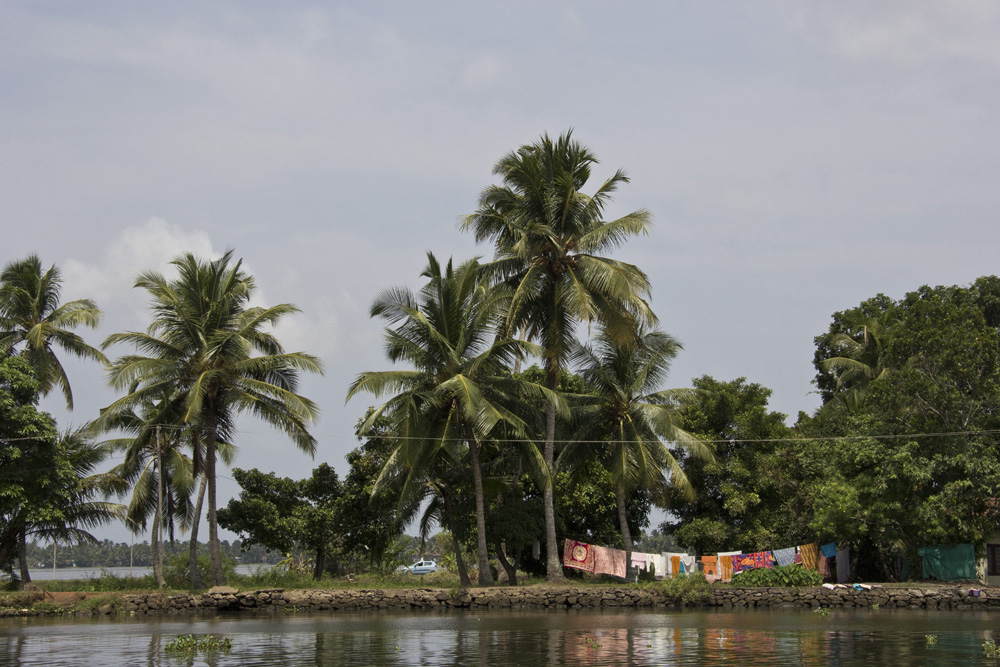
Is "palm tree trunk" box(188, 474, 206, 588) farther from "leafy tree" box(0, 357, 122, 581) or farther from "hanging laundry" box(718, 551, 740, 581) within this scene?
Result: "hanging laundry" box(718, 551, 740, 581)

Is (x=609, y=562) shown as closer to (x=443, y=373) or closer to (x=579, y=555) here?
(x=579, y=555)

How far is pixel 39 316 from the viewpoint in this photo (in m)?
33.9

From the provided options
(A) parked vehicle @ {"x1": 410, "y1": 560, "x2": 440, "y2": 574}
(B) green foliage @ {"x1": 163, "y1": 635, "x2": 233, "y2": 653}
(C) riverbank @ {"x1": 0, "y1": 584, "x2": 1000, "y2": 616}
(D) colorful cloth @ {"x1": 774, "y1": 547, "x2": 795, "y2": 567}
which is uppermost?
(D) colorful cloth @ {"x1": 774, "y1": 547, "x2": 795, "y2": 567}

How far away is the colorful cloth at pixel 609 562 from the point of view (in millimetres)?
31688

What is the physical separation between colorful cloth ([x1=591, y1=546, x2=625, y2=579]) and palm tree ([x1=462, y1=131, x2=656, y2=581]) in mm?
2132

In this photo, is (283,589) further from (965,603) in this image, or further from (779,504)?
(965,603)

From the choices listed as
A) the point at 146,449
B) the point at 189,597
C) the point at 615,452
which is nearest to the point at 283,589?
the point at 189,597

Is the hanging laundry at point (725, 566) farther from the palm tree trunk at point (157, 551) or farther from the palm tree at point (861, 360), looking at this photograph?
the palm tree trunk at point (157, 551)

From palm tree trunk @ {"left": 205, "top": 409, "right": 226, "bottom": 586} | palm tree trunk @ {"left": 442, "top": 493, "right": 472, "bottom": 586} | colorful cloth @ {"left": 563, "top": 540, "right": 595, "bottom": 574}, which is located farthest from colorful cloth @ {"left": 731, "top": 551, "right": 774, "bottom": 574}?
palm tree trunk @ {"left": 205, "top": 409, "right": 226, "bottom": 586}

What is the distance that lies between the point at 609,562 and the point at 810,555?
7.08 meters

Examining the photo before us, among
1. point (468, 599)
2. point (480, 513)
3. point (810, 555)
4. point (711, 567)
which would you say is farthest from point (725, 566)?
point (468, 599)

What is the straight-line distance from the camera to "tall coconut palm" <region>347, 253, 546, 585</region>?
93.8 feet

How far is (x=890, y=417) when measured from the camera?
100 feet

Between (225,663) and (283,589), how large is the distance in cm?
1343
